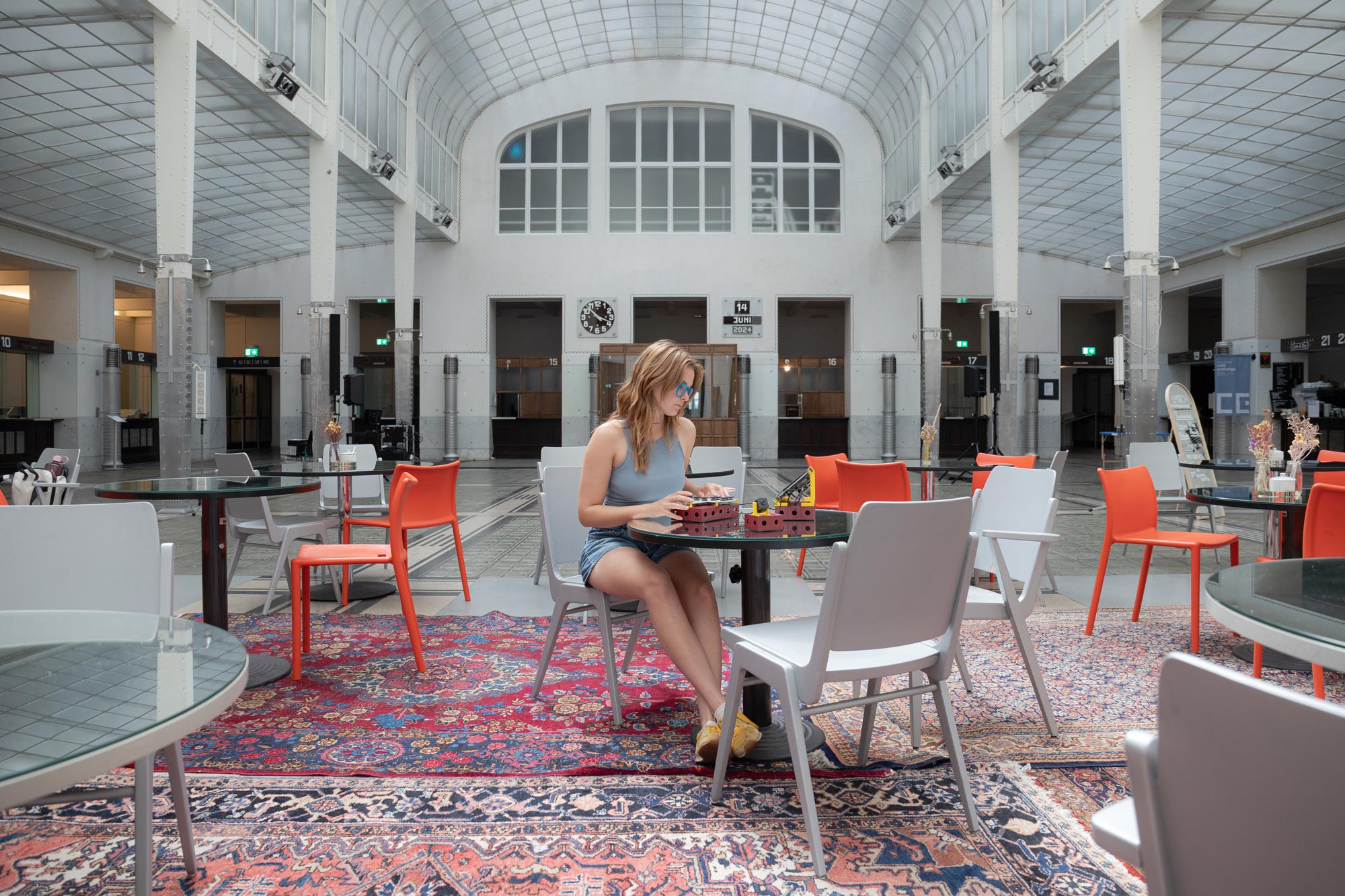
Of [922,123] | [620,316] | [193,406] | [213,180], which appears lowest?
[193,406]

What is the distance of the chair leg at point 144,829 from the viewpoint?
1705mm

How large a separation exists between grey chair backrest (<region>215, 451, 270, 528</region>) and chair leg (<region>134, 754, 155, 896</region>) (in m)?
3.32

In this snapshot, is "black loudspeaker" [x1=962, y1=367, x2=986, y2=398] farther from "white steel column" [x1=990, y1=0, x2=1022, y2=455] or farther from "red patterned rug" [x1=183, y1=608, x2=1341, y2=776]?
"red patterned rug" [x1=183, y1=608, x2=1341, y2=776]

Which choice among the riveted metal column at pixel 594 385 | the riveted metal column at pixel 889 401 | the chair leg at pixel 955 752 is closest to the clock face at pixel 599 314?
the riveted metal column at pixel 594 385

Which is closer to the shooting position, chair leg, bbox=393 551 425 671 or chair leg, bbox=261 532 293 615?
chair leg, bbox=393 551 425 671

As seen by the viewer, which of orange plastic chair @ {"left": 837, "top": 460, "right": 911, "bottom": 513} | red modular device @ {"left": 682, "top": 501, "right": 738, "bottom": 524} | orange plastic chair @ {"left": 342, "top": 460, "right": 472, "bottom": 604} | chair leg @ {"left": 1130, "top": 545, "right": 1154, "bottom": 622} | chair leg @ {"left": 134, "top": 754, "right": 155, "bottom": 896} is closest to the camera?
chair leg @ {"left": 134, "top": 754, "right": 155, "bottom": 896}

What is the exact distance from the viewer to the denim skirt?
9.87ft

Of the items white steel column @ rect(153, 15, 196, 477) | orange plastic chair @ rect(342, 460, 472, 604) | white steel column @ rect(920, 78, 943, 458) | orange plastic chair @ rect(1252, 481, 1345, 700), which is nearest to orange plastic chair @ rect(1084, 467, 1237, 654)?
orange plastic chair @ rect(1252, 481, 1345, 700)

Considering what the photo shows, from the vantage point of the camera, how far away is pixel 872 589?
6.82 feet

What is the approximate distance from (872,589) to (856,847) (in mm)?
671

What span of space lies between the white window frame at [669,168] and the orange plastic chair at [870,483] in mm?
15746

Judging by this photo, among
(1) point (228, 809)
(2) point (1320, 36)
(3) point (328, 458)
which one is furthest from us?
(2) point (1320, 36)

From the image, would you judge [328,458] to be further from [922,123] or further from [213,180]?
[922,123]

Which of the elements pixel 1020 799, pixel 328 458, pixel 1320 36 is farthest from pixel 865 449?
pixel 1020 799
